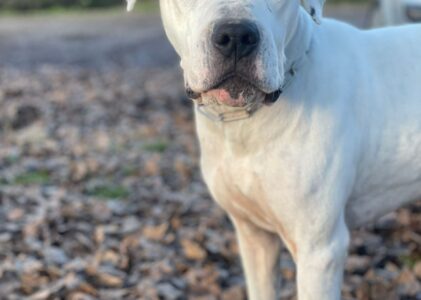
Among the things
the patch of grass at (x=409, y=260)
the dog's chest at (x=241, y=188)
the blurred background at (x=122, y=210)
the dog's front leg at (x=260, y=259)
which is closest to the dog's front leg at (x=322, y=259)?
the dog's chest at (x=241, y=188)

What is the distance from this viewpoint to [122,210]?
20.6ft

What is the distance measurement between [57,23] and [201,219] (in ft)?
62.2

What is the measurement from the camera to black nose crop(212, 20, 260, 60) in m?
3.03

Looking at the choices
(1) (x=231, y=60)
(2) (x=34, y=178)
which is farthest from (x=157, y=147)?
(1) (x=231, y=60)

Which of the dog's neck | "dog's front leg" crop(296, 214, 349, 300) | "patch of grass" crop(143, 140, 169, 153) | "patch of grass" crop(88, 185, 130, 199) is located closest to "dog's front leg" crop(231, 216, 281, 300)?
"dog's front leg" crop(296, 214, 349, 300)

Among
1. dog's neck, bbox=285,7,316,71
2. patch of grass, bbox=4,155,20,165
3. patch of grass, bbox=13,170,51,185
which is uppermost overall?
dog's neck, bbox=285,7,316,71

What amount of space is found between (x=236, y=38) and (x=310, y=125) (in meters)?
0.60

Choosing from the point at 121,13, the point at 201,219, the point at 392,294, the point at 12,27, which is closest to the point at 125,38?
the point at 12,27

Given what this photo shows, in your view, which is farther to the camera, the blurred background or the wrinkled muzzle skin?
the blurred background

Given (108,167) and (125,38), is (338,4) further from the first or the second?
(108,167)

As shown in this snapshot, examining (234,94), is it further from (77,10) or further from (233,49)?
(77,10)

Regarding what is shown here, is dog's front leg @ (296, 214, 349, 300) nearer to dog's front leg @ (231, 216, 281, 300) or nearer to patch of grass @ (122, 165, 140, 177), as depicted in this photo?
dog's front leg @ (231, 216, 281, 300)

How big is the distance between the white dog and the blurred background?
1.11 meters

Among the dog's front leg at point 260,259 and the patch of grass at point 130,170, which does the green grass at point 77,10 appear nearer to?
the patch of grass at point 130,170
